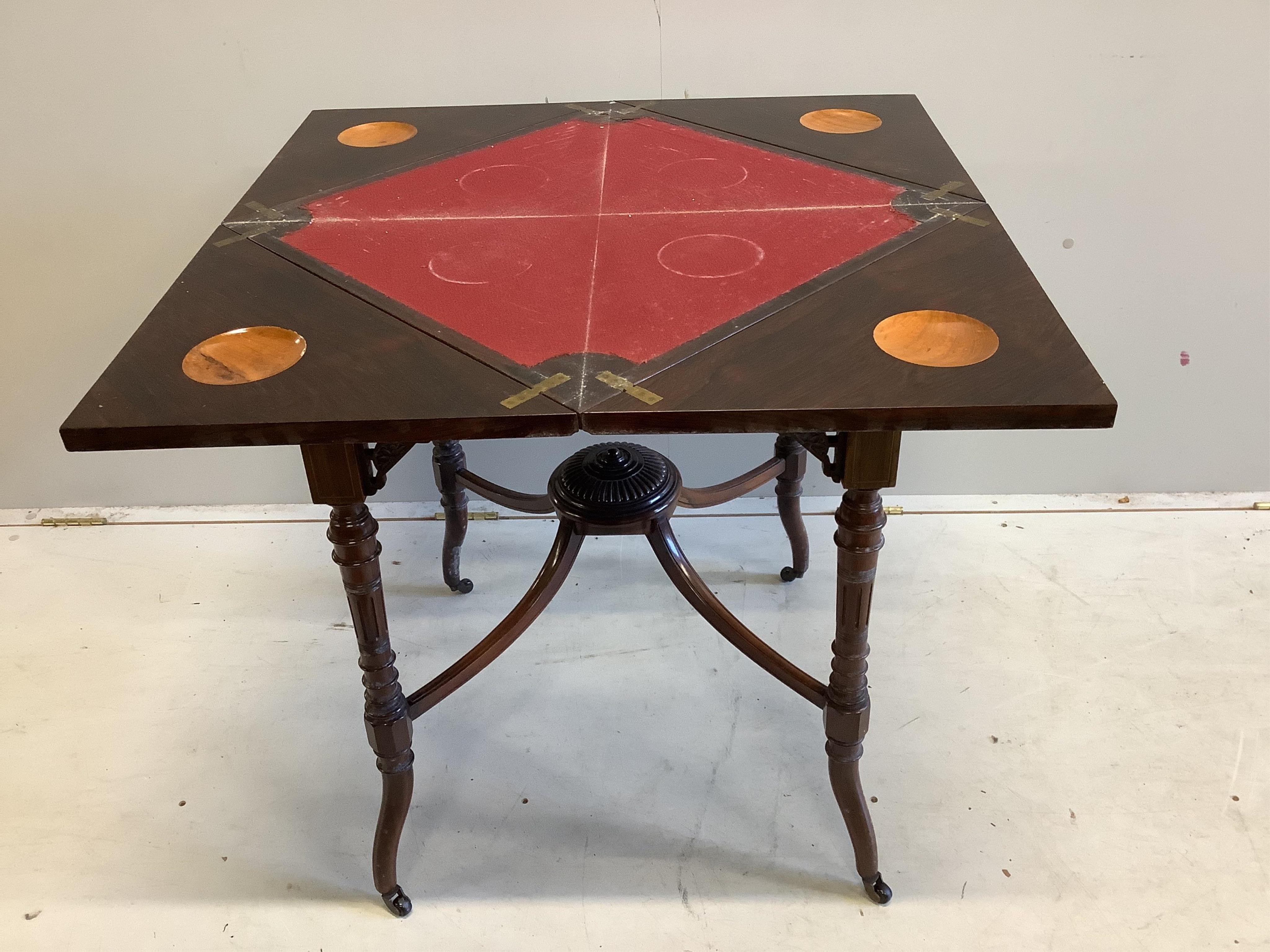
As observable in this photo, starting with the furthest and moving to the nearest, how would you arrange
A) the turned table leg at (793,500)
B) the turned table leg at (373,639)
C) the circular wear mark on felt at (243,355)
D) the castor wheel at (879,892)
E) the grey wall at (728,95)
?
1. the turned table leg at (793,500)
2. the grey wall at (728,95)
3. the castor wheel at (879,892)
4. the turned table leg at (373,639)
5. the circular wear mark on felt at (243,355)

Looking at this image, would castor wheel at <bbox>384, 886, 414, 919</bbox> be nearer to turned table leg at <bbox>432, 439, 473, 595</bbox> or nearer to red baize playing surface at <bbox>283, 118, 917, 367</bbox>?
turned table leg at <bbox>432, 439, 473, 595</bbox>

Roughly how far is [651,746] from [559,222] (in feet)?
3.28

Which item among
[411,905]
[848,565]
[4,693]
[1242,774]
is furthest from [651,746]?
[4,693]

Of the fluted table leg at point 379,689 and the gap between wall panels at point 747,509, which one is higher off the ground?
the fluted table leg at point 379,689

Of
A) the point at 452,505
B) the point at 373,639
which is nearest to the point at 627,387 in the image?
the point at 373,639

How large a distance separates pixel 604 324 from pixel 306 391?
15.1 inches

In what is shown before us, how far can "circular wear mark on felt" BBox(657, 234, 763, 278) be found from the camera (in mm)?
1492

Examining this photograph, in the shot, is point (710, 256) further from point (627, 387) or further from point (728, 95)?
point (728, 95)

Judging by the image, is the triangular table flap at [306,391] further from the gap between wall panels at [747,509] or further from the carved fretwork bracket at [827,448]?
the gap between wall panels at [747,509]

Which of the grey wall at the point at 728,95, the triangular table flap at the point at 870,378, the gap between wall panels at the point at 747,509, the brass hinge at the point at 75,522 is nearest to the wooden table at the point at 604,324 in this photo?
the triangular table flap at the point at 870,378

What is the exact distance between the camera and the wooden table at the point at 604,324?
1215 mm

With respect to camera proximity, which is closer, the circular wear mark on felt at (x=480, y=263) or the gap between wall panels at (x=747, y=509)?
the circular wear mark on felt at (x=480, y=263)

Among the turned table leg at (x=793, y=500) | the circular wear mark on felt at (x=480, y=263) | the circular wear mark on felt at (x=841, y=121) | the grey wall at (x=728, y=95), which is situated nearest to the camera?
the circular wear mark on felt at (x=480, y=263)

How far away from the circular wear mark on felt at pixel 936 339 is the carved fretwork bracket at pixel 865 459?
4.1 inches
